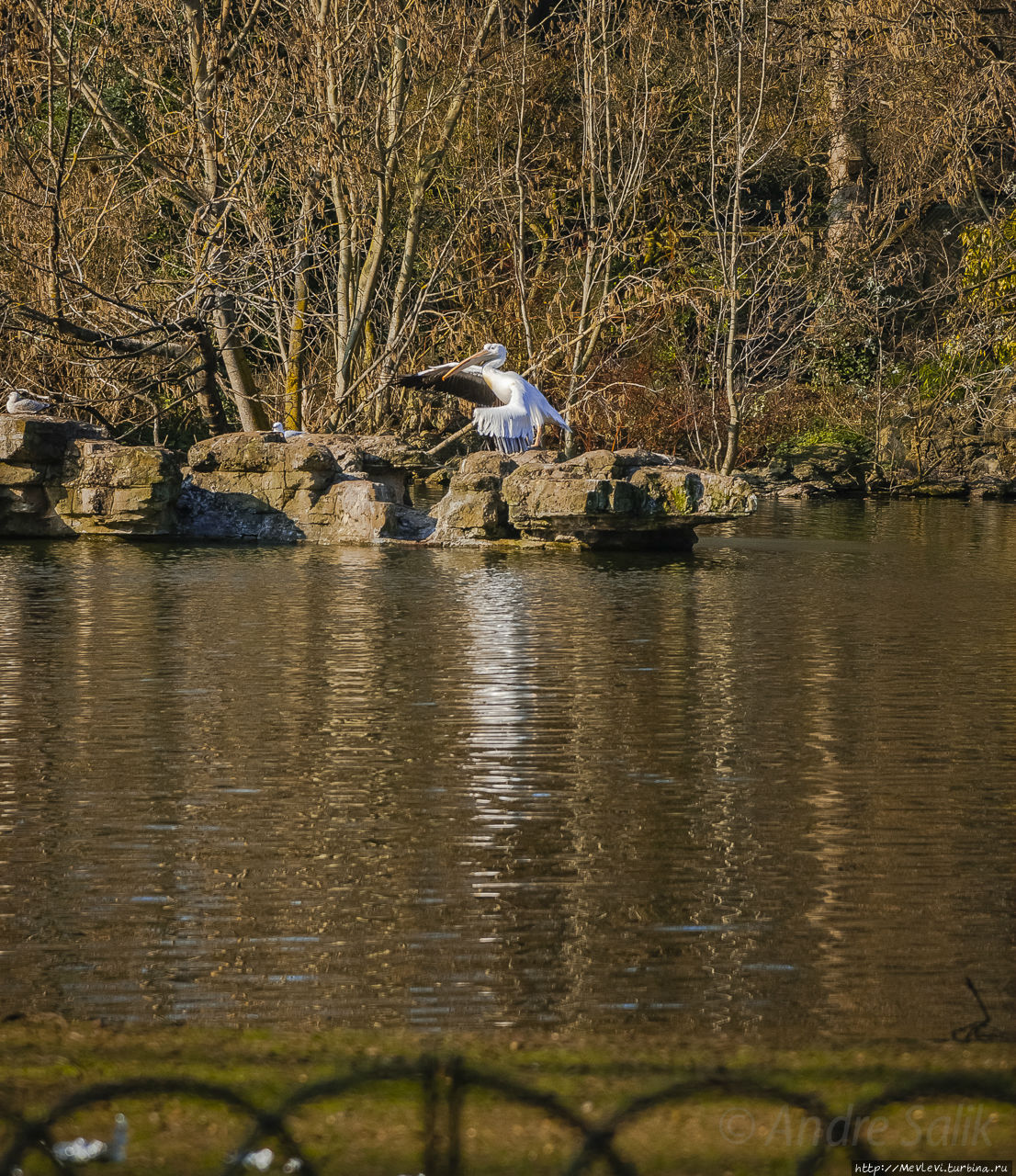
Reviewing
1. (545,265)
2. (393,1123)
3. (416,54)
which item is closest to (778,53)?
(545,265)

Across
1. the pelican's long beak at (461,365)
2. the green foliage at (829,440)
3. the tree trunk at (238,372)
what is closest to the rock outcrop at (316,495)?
the pelican's long beak at (461,365)

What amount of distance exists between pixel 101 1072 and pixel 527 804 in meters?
3.69

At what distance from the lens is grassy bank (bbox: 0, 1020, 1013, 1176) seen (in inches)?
87.6

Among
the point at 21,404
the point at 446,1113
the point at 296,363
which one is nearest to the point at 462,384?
the point at 296,363

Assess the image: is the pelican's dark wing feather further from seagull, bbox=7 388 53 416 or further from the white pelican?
seagull, bbox=7 388 53 416

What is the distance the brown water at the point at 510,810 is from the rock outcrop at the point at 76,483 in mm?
4561

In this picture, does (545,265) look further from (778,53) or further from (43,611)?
(43,611)

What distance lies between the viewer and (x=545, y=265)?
89.3 ft

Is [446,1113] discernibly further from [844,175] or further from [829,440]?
[844,175]

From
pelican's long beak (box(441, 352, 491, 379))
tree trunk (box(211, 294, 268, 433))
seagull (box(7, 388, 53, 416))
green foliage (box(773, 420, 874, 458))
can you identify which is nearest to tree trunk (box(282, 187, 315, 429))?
tree trunk (box(211, 294, 268, 433))

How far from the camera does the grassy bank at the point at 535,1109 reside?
7.30ft

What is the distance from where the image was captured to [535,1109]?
227 cm

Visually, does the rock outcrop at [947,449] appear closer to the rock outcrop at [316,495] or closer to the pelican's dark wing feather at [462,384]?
the pelican's dark wing feather at [462,384]

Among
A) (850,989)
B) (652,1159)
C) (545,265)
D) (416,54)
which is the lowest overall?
(850,989)
